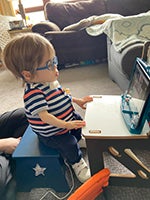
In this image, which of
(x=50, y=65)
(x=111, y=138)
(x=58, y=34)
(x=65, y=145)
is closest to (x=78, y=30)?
(x=58, y=34)

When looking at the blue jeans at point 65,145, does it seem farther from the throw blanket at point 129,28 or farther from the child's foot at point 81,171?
the throw blanket at point 129,28

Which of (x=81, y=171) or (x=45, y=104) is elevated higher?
(x=45, y=104)

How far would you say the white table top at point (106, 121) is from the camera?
0.73 m

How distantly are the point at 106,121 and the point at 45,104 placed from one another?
0.25 metres

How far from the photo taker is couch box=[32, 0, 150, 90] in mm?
2355

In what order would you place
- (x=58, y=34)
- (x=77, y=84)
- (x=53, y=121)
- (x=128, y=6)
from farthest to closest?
(x=128, y=6) < (x=58, y=34) < (x=77, y=84) < (x=53, y=121)

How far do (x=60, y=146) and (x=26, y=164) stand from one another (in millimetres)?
170

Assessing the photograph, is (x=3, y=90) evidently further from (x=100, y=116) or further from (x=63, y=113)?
(x=100, y=116)

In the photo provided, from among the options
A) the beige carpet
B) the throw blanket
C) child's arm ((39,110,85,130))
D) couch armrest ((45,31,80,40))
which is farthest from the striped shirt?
couch armrest ((45,31,80,40))

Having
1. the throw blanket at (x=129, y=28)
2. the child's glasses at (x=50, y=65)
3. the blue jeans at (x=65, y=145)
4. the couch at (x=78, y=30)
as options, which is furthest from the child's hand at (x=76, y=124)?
the couch at (x=78, y=30)

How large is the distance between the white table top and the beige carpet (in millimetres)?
936

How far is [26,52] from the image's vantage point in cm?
78

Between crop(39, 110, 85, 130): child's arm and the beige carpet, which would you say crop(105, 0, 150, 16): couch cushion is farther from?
crop(39, 110, 85, 130): child's arm

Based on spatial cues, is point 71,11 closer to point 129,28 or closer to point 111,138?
point 129,28
